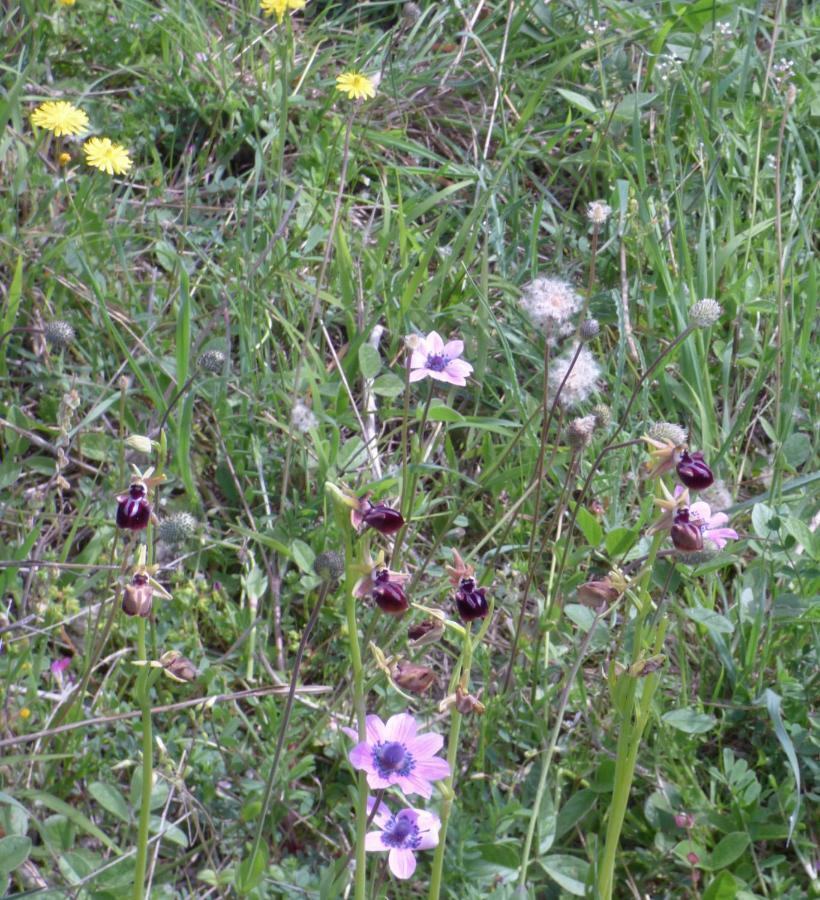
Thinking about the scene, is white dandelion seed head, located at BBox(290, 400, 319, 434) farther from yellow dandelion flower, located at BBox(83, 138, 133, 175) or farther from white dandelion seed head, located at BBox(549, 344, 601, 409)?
yellow dandelion flower, located at BBox(83, 138, 133, 175)

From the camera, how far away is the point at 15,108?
3.11m

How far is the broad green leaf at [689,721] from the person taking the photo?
2.14 metres

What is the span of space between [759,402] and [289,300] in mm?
1173

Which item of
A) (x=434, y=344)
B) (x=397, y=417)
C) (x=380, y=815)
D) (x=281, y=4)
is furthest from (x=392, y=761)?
(x=281, y=4)

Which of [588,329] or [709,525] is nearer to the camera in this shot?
[709,525]

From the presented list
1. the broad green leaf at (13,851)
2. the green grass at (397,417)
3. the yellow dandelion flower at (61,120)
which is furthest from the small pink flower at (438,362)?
the yellow dandelion flower at (61,120)

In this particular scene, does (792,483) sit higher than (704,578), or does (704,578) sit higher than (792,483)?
(792,483)

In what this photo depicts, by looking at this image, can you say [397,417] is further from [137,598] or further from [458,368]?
[137,598]

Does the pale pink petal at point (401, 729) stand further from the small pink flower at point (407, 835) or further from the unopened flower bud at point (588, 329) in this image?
the unopened flower bud at point (588, 329)

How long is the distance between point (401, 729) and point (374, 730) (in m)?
0.03

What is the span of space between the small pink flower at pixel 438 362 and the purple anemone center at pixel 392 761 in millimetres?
911

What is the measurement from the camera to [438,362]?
2346 mm

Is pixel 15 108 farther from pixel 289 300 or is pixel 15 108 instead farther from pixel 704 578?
pixel 704 578

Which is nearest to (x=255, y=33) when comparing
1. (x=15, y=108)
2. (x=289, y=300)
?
(x=15, y=108)
